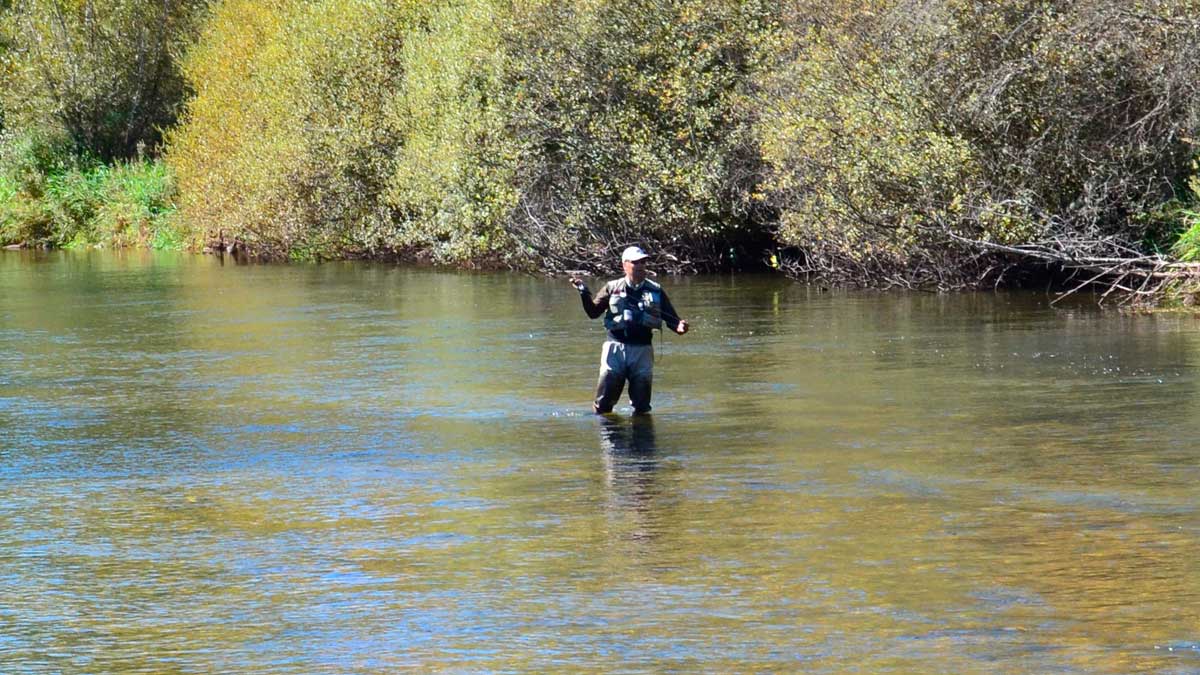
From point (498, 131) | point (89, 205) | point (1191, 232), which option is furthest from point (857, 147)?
point (89, 205)

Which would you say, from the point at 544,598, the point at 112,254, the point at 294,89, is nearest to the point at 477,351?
the point at 544,598

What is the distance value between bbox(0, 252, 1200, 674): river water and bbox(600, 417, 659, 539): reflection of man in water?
40mm

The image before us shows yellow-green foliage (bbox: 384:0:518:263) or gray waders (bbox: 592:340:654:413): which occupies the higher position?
yellow-green foliage (bbox: 384:0:518:263)

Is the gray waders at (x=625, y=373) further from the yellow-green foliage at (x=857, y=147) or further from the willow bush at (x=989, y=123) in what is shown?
the yellow-green foliage at (x=857, y=147)

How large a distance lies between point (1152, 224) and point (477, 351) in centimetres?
1052

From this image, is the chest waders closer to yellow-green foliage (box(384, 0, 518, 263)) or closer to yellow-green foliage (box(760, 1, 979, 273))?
yellow-green foliage (box(760, 1, 979, 273))

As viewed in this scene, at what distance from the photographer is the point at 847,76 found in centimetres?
2561

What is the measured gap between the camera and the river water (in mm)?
7488

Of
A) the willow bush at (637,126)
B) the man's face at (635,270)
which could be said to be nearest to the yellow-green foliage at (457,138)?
the willow bush at (637,126)

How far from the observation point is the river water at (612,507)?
7488mm

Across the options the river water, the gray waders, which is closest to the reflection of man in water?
the river water

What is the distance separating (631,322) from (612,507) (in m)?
3.67

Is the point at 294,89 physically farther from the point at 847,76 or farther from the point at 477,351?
the point at 477,351

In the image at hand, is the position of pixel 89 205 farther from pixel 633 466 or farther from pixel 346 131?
pixel 633 466
